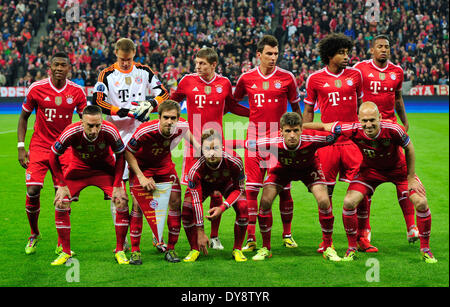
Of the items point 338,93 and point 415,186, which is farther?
point 338,93

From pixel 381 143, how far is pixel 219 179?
1.87m

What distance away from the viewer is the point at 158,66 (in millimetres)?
27500

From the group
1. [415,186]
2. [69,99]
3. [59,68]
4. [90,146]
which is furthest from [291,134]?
[59,68]

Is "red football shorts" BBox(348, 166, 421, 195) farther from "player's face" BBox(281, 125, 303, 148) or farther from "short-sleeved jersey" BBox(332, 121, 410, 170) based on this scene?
"player's face" BBox(281, 125, 303, 148)

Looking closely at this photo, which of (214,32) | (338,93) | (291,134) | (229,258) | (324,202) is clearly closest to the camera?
(291,134)

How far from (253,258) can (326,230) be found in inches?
34.7

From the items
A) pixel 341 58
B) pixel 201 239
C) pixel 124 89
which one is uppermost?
pixel 341 58

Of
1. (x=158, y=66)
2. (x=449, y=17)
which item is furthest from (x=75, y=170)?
(x=449, y=17)

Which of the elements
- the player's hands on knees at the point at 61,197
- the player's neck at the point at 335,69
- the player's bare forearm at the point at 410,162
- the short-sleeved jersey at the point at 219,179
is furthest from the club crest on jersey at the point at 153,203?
the player's bare forearm at the point at 410,162

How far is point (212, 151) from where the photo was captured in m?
6.48

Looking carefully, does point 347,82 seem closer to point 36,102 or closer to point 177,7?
point 36,102

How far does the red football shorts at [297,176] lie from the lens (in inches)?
265

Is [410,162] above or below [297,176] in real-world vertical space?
→ above

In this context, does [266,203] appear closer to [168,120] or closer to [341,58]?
[168,120]
